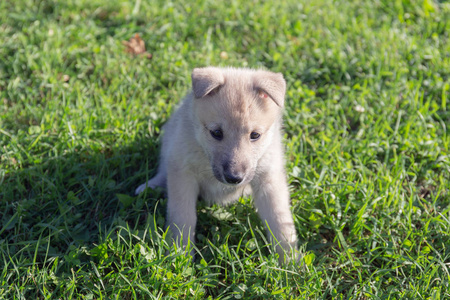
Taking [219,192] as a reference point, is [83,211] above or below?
below

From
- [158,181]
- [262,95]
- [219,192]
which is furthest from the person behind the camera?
[158,181]

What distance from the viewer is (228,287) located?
2.83m

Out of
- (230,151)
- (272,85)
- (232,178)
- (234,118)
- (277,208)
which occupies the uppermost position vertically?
(272,85)

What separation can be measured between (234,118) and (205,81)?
31 centimetres

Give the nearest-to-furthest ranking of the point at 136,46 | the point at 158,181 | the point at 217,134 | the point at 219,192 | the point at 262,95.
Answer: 1. the point at 217,134
2. the point at 262,95
3. the point at 219,192
4. the point at 158,181
5. the point at 136,46

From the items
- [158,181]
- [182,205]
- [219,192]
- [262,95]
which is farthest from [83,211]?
[262,95]

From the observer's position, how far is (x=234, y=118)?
9.70 feet

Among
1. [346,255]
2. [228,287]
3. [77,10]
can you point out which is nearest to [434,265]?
[346,255]

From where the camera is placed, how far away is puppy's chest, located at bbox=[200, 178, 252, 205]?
3303mm

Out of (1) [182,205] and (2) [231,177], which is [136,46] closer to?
(1) [182,205]

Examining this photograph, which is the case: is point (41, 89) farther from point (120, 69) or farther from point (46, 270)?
point (46, 270)

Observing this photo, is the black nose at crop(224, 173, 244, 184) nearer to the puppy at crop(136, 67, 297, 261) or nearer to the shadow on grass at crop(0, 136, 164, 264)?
the puppy at crop(136, 67, 297, 261)

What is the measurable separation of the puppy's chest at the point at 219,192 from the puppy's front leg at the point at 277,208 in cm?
13

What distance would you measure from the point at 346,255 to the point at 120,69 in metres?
2.88
